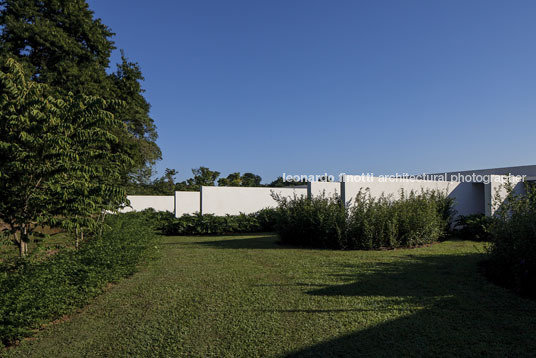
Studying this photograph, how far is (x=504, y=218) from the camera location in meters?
6.53

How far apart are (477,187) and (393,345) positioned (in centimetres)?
1502

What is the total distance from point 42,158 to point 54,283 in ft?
7.76

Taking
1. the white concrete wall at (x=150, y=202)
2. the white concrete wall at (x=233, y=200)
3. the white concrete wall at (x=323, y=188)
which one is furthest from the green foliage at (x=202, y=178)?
the white concrete wall at (x=323, y=188)

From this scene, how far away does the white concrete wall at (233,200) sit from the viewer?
18.5 metres

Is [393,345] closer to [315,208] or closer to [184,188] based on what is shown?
[315,208]

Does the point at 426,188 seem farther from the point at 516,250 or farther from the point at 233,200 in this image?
the point at 233,200

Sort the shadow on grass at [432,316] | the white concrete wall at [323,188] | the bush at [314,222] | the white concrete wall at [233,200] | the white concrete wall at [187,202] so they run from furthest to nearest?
1. the white concrete wall at [187,202]
2. the white concrete wall at [233,200]
3. the white concrete wall at [323,188]
4. the bush at [314,222]
5. the shadow on grass at [432,316]

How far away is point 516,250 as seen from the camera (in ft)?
18.7

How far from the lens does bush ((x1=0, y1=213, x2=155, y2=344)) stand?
355cm

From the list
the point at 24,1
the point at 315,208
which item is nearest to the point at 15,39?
the point at 24,1

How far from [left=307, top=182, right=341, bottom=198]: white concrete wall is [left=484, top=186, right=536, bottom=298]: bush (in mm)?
6515

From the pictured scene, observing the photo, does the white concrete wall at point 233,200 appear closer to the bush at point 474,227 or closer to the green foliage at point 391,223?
the green foliage at point 391,223

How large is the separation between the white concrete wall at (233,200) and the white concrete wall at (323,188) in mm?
4995

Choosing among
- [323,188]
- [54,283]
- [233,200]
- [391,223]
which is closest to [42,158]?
[54,283]
